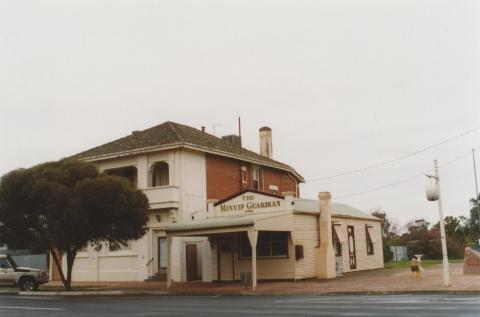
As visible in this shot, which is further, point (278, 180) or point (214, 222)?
point (278, 180)

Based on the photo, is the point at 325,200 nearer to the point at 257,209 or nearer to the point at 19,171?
the point at 257,209

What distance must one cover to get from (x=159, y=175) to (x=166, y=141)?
8.00 feet

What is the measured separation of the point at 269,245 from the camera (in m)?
28.5

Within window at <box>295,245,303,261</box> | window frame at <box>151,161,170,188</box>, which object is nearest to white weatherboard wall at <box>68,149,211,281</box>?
window frame at <box>151,161,170,188</box>

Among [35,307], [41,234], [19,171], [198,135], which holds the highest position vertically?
[198,135]

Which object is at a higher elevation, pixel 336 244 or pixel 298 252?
pixel 336 244

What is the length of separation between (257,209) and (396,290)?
33.5ft

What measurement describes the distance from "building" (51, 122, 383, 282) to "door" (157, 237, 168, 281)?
0.18ft

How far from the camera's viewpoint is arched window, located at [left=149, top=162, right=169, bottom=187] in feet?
110

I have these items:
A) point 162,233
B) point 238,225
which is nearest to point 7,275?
point 162,233

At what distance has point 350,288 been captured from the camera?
70.9 ft

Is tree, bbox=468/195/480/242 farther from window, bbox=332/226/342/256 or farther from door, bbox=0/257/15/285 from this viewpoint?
door, bbox=0/257/15/285

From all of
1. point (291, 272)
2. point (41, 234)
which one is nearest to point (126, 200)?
point (41, 234)

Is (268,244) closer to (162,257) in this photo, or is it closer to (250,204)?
(250,204)
